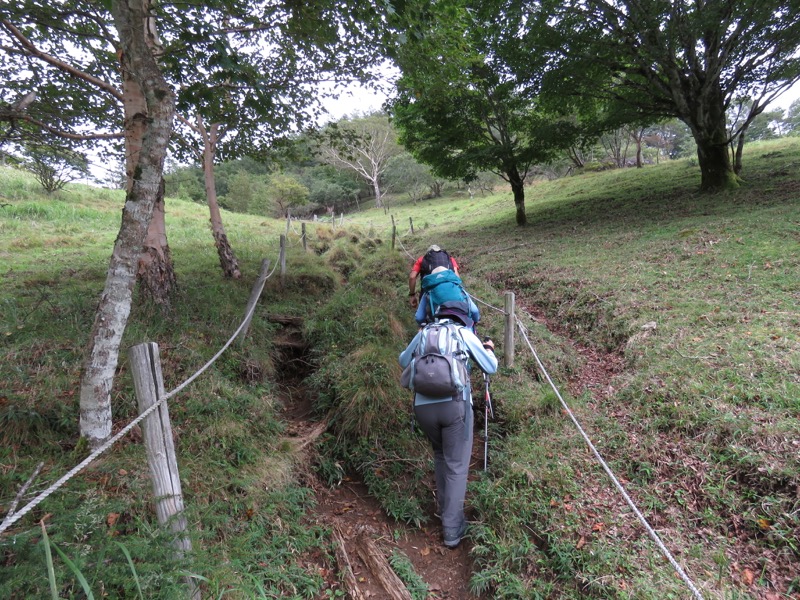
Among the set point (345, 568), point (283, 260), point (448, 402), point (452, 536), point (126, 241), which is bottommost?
point (452, 536)

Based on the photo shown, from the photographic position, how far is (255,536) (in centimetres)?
285

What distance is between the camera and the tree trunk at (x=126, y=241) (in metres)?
2.74

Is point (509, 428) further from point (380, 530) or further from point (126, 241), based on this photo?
point (126, 241)

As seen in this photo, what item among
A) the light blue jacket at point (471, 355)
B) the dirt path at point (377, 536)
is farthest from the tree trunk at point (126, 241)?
the light blue jacket at point (471, 355)

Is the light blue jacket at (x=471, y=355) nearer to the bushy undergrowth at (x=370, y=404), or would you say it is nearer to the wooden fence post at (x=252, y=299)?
the bushy undergrowth at (x=370, y=404)

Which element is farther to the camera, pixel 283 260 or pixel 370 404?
pixel 283 260

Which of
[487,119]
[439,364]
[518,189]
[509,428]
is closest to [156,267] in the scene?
[439,364]

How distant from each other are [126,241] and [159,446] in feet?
5.24

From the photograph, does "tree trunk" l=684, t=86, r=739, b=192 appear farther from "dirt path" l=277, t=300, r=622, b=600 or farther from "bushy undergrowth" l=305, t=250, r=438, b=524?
"bushy undergrowth" l=305, t=250, r=438, b=524

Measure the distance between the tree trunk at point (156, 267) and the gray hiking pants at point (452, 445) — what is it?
3975 millimetres

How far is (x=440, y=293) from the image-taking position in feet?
14.0

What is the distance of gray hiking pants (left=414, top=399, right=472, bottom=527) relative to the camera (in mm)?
3320

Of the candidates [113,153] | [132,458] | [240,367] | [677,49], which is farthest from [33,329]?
[677,49]

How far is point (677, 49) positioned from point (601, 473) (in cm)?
1195
